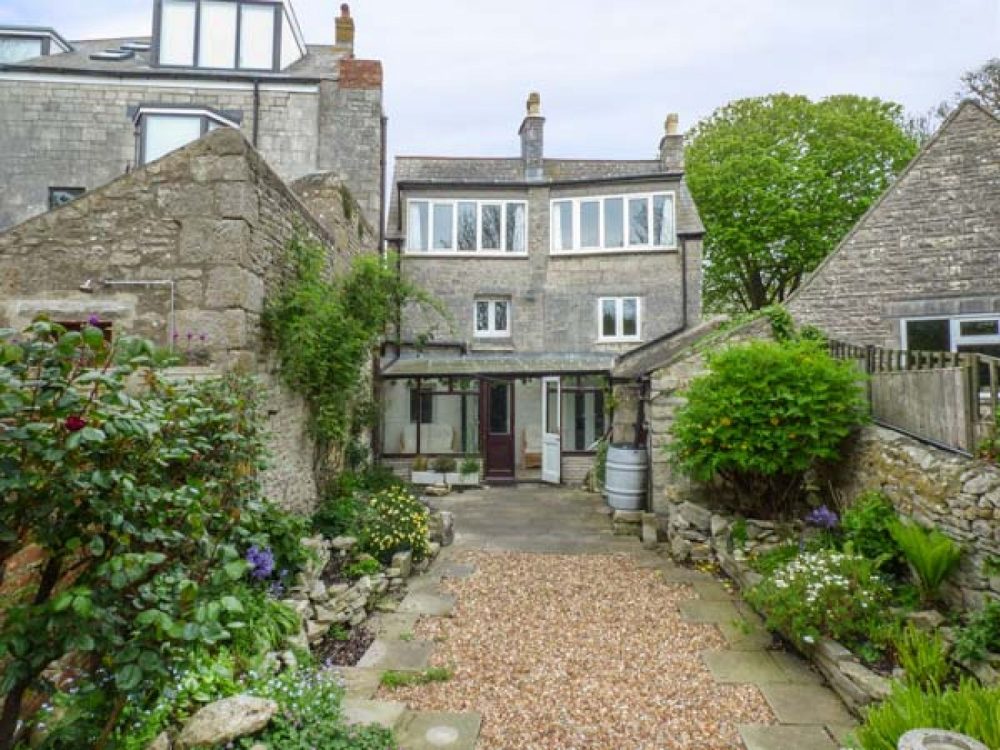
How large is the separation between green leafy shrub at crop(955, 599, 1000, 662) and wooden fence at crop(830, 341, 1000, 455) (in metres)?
1.41

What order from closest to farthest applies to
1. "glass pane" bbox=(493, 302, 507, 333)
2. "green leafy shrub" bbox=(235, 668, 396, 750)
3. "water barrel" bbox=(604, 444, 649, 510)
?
"green leafy shrub" bbox=(235, 668, 396, 750) < "water barrel" bbox=(604, 444, 649, 510) < "glass pane" bbox=(493, 302, 507, 333)

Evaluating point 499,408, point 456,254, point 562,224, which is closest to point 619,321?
point 562,224

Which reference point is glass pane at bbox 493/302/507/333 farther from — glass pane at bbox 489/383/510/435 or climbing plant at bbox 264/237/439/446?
climbing plant at bbox 264/237/439/446

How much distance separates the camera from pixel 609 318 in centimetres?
1566

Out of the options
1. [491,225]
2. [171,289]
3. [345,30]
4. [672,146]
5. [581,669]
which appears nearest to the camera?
[581,669]

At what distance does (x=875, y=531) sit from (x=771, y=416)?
156 cm

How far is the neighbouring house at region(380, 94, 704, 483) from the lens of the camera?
576 inches

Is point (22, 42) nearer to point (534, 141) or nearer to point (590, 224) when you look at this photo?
point (534, 141)

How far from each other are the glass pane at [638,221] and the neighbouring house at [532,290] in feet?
0.09

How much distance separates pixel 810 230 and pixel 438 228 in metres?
13.2

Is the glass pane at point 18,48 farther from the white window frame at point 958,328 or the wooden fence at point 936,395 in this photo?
the white window frame at point 958,328

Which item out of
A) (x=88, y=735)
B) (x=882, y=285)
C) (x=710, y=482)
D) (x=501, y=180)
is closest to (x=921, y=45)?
(x=882, y=285)

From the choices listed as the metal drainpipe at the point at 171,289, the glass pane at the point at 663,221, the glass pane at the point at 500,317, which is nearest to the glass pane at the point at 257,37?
the glass pane at the point at 500,317

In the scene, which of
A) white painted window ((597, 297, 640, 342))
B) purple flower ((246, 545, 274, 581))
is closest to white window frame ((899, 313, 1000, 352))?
white painted window ((597, 297, 640, 342))
